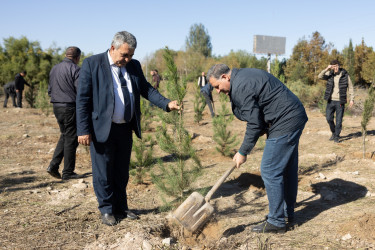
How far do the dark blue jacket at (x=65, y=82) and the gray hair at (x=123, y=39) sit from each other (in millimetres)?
1972

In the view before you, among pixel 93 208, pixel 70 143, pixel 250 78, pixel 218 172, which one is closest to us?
pixel 250 78

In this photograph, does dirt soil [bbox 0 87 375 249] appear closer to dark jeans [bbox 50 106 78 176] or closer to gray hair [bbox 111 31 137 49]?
dark jeans [bbox 50 106 78 176]

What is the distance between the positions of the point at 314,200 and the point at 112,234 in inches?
99.3

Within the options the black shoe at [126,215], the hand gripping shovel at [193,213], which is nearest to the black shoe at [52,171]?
the black shoe at [126,215]

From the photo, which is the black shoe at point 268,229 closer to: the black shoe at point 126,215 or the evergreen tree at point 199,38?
the black shoe at point 126,215

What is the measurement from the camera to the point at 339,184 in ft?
14.9

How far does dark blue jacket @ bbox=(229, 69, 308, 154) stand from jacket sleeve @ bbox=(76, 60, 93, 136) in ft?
4.33

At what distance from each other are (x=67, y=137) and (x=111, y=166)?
1.94 m

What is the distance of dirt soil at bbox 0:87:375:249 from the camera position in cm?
295

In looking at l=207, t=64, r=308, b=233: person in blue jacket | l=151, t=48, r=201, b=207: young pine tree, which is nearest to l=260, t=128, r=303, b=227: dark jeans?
l=207, t=64, r=308, b=233: person in blue jacket

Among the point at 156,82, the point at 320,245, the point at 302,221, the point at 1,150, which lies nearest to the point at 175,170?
the point at 302,221

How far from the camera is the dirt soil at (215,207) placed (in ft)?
9.67

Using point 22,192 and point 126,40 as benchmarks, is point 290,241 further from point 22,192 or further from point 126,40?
point 22,192

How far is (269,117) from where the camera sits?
2959mm
